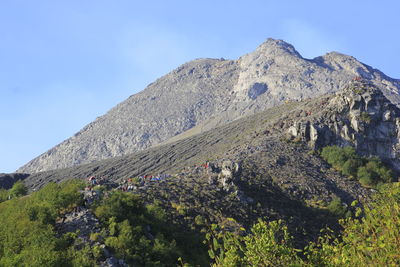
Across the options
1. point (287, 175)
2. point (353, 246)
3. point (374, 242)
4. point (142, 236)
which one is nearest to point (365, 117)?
point (287, 175)

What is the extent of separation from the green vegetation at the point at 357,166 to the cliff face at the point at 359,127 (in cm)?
234

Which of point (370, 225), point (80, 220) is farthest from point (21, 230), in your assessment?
point (370, 225)

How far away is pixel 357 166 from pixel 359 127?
26.3 ft

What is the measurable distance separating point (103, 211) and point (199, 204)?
12.6m

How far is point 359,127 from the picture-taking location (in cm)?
6819

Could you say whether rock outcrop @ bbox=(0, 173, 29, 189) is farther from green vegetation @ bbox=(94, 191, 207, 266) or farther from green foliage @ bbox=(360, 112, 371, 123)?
green foliage @ bbox=(360, 112, 371, 123)

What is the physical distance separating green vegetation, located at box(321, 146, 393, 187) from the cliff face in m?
2.34

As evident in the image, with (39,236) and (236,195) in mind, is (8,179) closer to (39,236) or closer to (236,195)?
(236,195)

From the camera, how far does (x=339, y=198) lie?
53.5 metres

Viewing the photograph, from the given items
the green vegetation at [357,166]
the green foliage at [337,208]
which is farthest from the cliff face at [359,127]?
the green foliage at [337,208]

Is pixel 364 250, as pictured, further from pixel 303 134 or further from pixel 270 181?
pixel 303 134

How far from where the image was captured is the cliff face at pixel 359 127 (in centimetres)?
6812

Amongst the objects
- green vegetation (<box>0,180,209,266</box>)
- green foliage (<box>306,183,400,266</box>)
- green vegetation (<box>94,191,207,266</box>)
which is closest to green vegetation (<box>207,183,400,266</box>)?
green foliage (<box>306,183,400,266</box>)

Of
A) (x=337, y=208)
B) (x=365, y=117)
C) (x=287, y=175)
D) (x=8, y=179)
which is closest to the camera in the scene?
(x=337, y=208)
